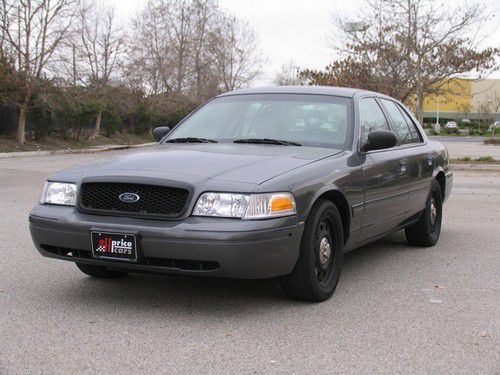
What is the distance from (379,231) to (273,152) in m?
1.46

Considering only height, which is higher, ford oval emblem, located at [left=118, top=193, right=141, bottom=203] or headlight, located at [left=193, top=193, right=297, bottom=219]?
ford oval emblem, located at [left=118, top=193, right=141, bottom=203]

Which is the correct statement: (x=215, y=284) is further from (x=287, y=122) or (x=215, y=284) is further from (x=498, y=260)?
(x=498, y=260)

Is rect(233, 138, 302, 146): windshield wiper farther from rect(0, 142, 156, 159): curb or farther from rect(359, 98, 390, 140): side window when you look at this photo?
rect(0, 142, 156, 159): curb

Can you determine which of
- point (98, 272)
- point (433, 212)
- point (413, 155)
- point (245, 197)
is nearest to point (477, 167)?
point (433, 212)

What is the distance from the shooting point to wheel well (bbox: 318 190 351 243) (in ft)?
16.1

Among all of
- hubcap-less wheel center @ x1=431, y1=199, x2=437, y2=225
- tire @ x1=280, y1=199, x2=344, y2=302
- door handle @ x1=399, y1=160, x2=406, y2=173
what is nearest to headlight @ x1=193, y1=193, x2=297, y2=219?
tire @ x1=280, y1=199, x2=344, y2=302

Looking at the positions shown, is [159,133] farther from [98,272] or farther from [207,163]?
[207,163]

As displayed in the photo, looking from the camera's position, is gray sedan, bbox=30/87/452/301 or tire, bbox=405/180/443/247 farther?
tire, bbox=405/180/443/247

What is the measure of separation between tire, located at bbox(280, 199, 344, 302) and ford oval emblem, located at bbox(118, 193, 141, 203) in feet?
3.77

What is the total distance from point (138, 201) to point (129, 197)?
2.7 inches

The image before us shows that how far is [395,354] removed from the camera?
372 centimetres

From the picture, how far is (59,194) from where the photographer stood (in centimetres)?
466

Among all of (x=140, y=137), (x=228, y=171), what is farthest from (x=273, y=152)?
(x=140, y=137)

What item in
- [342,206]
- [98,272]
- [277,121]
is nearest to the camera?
[342,206]
